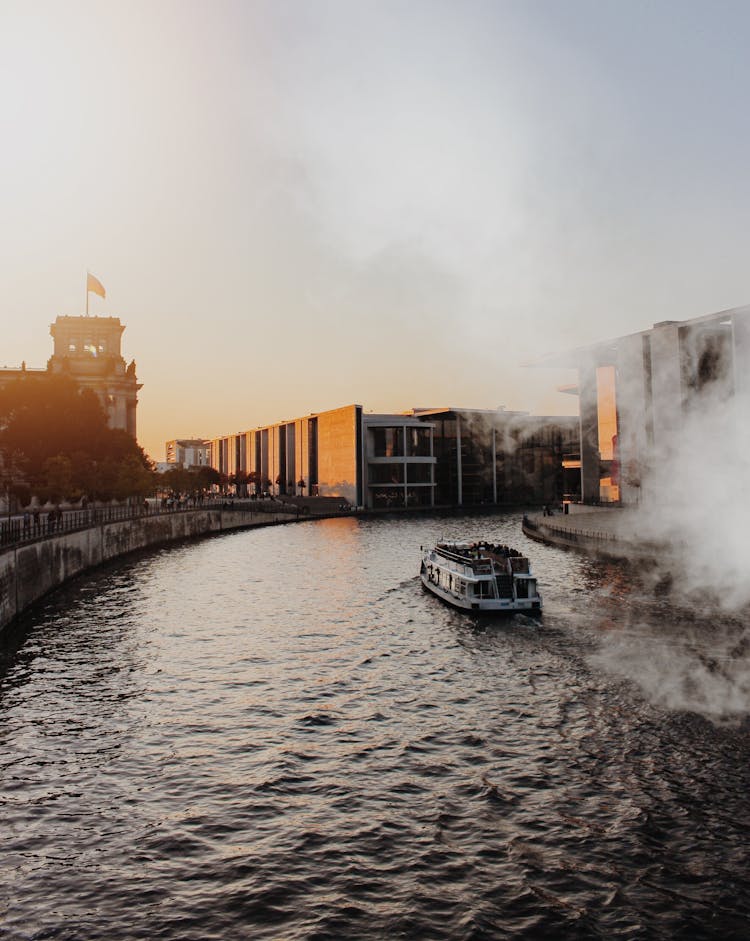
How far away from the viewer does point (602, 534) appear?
221 feet

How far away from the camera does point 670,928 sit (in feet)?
39.8

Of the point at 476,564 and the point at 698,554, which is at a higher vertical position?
the point at 476,564

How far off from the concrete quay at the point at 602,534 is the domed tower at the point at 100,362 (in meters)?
Answer: 81.1

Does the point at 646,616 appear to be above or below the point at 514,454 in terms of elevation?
below

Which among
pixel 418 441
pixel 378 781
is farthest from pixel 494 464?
pixel 378 781

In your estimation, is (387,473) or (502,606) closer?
(502,606)

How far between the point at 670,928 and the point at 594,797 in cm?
468

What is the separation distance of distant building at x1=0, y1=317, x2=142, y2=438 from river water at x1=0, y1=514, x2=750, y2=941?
108 meters

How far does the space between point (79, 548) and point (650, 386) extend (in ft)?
205

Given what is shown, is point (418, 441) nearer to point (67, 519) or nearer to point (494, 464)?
point (494, 464)

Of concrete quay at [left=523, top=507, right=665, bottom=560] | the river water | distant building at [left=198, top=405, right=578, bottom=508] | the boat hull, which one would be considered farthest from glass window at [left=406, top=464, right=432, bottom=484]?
the river water

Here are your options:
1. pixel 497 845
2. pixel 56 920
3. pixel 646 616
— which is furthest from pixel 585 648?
pixel 56 920

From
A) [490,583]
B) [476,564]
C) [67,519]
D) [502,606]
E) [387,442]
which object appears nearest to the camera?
[502,606]

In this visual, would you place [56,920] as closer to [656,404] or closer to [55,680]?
[55,680]
